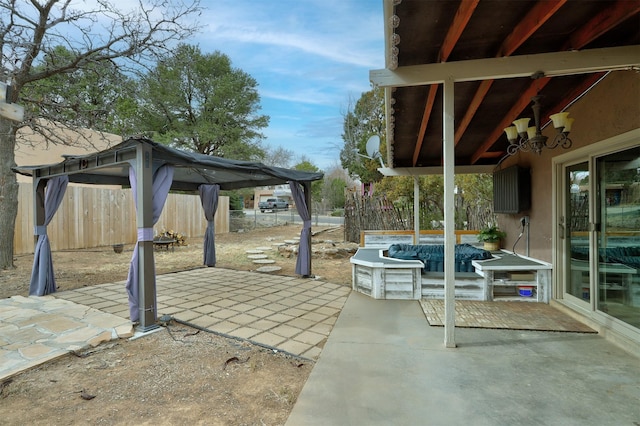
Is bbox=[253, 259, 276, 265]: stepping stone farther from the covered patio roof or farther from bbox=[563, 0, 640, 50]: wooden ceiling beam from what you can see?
bbox=[563, 0, 640, 50]: wooden ceiling beam

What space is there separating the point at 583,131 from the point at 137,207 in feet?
15.9

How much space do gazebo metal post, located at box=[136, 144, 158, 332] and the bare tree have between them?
453 cm

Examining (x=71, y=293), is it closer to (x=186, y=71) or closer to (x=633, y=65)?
(x=633, y=65)

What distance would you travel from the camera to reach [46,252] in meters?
4.74

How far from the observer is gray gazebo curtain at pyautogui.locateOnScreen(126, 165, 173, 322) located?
346 centimetres

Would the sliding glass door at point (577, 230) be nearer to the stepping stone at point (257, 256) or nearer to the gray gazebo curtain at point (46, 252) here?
the stepping stone at point (257, 256)

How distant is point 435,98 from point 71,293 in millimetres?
5682

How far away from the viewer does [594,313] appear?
3.19 m

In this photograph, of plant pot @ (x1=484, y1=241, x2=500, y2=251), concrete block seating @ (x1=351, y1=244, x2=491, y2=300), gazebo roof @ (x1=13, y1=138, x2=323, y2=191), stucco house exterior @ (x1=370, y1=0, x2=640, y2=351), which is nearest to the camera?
stucco house exterior @ (x1=370, y1=0, x2=640, y2=351)

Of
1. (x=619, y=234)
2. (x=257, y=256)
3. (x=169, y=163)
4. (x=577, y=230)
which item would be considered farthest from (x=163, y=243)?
(x=619, y=234)

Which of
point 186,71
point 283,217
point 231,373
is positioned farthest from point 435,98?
point 283,217

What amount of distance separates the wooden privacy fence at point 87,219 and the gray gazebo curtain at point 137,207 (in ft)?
21.8

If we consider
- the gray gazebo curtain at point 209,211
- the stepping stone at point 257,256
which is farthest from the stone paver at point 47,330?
the stepping stone at point 257,256

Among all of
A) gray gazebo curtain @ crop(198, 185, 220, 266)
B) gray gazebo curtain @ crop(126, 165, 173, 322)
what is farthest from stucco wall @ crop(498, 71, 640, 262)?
gray gazebo curtain @ crop(198, 185, 220, 266)
